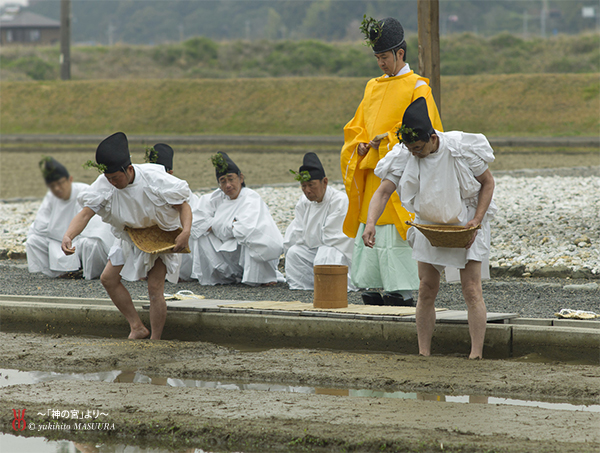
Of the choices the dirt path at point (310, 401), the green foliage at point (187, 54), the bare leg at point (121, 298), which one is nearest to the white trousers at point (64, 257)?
the bare leg at point (121, 298)

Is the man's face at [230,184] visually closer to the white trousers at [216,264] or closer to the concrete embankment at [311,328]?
the white trousers at [216,264]

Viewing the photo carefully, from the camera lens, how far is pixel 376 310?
5.61 metres

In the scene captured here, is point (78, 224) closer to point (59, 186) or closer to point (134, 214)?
point (134, 214)

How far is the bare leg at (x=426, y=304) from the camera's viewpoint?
493 cm

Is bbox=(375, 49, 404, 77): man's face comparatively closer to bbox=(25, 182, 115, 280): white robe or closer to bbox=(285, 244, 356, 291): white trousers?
bbox=(285, 244, 356, 291): white trousers

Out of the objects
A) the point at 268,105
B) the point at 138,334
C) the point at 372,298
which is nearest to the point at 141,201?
the point at 138,334

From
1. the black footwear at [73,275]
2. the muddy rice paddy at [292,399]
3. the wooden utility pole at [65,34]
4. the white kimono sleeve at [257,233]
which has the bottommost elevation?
the muddy rice paddy at [292,399]

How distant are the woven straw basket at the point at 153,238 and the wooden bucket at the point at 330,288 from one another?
975mm

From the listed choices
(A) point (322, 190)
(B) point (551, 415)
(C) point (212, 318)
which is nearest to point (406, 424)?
(B) point (551, 415)

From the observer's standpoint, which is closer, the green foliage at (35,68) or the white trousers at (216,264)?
the white trousers at (216,264)

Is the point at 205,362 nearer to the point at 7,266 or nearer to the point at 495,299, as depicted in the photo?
the point at 495,299

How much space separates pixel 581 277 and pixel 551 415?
4476 mm

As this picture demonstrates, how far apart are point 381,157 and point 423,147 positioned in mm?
1396

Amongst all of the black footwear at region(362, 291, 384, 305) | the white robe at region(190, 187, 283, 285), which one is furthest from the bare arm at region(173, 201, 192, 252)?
the white robe at region(190, 187, 283, 285)
